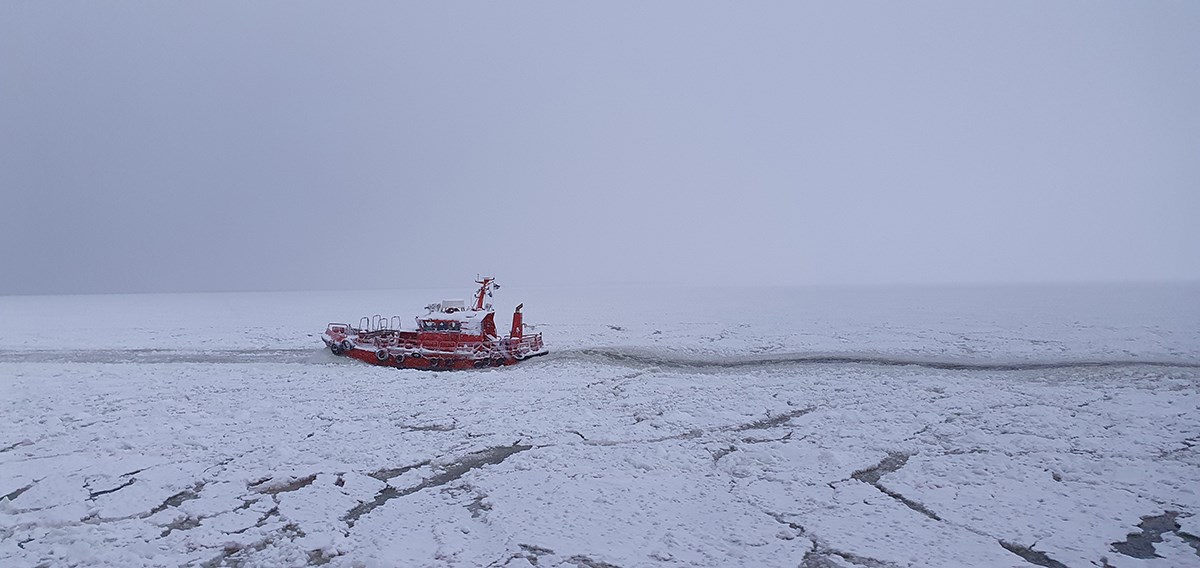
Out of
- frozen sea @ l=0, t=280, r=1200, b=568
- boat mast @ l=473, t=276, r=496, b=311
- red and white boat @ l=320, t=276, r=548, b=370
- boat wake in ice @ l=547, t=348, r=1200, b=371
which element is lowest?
frozen sea @ l=0, t=280, r=1200, b=568

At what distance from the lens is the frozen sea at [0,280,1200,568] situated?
6082 mm

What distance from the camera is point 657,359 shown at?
19.2 meters

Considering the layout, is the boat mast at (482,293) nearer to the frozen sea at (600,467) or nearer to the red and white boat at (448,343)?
the red and white boat at (448,343)

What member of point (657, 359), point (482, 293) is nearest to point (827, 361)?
point (657, 359)

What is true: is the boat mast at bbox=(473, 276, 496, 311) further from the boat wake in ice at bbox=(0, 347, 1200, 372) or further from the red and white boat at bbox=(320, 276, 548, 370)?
the boat wake in ice at bbox=(0, 347, 1200, 372)

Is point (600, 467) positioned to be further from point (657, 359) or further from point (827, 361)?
point (827, 361)

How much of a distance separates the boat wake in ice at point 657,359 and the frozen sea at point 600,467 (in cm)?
109

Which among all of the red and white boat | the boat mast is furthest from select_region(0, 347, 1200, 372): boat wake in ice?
the boat mast

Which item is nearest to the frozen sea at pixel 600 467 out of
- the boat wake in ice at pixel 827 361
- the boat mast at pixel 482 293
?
the boat wake in ice at pixel 827 361

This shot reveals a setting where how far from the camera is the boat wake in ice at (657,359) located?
17.4 meters

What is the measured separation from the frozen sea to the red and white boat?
6.72 feet

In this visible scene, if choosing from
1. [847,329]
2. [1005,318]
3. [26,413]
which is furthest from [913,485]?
[1005,318]

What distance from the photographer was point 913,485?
7637mm

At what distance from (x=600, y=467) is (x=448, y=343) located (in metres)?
11.2
